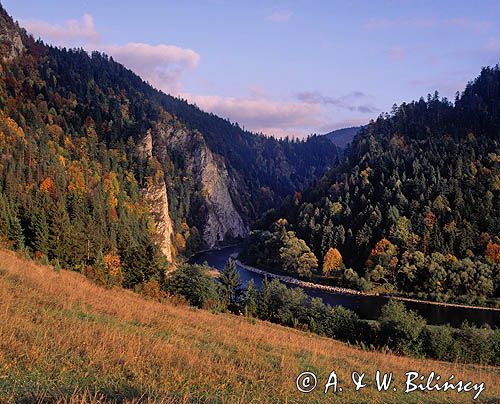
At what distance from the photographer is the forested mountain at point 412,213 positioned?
3499 inches

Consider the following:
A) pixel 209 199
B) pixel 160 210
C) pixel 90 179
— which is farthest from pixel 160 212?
pixel 209 199

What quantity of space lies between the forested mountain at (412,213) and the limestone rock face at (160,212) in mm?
25644

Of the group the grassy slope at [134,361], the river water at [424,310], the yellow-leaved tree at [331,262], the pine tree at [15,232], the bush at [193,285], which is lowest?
the river water at [424,310]

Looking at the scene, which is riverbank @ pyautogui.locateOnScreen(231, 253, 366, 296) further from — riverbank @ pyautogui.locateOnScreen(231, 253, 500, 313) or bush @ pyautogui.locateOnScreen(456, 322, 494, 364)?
bush @ pyautogui.locateOnScreen(456, 322, 494, 364)

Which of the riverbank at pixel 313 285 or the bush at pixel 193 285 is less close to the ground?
the bush at pixel 193 285

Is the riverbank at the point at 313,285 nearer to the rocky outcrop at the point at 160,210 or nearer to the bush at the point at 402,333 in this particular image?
the rocky outcrop at the point at 160,210

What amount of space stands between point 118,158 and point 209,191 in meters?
60.8

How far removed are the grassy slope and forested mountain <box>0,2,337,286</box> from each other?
24.1 meters

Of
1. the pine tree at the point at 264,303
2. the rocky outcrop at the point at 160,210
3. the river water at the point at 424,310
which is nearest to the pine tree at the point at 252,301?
the pine tree at the point at 264,303

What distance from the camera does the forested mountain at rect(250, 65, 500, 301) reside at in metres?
88.9

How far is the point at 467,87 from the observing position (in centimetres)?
18312

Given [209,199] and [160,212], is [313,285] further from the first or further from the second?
[209,199]

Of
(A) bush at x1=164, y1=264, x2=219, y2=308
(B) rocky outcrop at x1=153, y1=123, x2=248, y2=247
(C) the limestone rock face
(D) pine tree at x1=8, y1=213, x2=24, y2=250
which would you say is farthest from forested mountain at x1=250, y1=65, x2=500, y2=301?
(D) pine tree at x1=8, y1=213, x2=24, y2=250

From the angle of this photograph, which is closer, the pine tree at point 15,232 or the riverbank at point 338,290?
the pine tree at point 15,232
